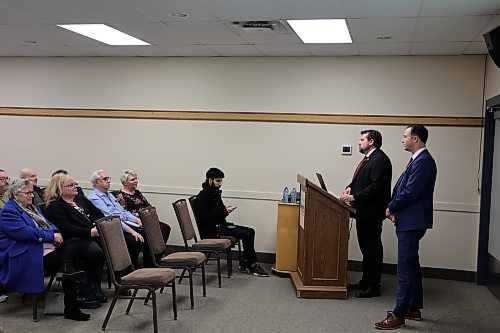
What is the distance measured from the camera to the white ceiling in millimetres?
4473

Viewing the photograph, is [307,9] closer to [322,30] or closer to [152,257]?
[322,30]

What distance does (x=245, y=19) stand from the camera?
4992mm

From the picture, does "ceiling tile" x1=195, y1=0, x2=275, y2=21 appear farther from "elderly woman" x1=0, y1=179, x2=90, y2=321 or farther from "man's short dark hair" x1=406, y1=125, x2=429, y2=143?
"elderly woman" x1=0, y1=179, x2=90, y2=321

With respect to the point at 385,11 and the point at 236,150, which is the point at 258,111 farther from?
the point at 385,11

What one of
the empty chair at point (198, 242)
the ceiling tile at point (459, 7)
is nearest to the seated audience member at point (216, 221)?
the empty chair at point (198, 242)

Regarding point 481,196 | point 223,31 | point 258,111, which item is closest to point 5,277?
point 223,31

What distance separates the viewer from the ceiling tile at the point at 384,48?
597cm

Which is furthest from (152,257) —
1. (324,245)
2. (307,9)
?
(307,9)

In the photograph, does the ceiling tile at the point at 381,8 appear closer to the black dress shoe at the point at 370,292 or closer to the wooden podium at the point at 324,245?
the wooden podium at the point at 324,245

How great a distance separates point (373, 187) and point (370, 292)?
3.58 feet

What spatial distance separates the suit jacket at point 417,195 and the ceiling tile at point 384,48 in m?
2.00

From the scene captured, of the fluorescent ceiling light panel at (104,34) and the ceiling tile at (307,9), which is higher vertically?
the fluorescent ceiling light panel at (104,34)

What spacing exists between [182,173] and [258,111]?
4.47 ft

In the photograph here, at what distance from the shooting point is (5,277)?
14.4 ft
